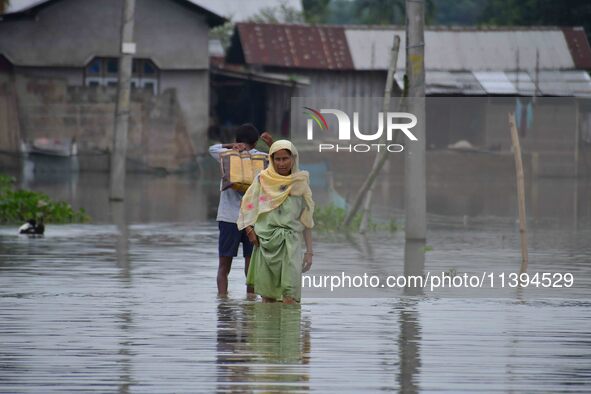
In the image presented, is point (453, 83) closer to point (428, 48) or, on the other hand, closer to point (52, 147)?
point (428, 48)

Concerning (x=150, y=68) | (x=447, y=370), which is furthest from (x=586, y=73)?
(x=447, y=370)

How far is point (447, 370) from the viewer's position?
29.3ft

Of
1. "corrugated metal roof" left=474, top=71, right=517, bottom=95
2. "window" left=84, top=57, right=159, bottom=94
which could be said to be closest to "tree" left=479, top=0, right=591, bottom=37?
"corrugated metal roof" left=474, top=71, right=517, bottom=95

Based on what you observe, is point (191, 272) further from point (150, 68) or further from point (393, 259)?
point (150, 68)

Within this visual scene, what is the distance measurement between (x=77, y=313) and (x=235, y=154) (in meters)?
1.91

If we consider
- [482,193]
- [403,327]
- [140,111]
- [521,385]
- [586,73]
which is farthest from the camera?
[586,73]

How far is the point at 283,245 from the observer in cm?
1141

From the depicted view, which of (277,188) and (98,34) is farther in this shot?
(98,34)

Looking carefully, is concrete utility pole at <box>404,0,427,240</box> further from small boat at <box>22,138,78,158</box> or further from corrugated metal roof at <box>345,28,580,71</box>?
corrugated metal roof at <box>345,28,580,71</box>

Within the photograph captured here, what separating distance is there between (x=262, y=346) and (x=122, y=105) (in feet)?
60.6

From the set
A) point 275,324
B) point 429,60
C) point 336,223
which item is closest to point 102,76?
point 429,60

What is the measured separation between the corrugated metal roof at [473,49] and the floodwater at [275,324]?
24.3 m

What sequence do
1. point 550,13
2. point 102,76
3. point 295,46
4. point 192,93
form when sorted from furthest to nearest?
point 550,13 → point 295,46 → point 192,93 → point 102,76

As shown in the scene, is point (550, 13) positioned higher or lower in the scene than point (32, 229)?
higher
